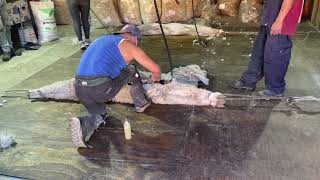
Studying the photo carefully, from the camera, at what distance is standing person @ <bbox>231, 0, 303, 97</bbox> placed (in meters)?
2.62

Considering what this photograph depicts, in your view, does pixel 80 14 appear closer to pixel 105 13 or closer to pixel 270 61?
pixel 105 13

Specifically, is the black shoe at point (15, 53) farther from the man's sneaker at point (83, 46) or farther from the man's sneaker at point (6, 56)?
the man's sneaker at point (83, 46)

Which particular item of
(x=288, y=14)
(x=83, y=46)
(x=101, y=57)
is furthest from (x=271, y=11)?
(x=83, y=46)

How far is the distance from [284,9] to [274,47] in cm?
34

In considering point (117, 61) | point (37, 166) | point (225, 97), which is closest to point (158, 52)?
point (225, 97)

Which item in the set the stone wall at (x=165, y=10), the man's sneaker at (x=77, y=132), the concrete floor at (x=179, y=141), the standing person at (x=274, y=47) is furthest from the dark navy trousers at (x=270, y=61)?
the stone wall at (x=165, y=10)

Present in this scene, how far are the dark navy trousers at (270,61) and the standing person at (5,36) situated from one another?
3203 millimetres

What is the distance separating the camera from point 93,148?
2.33 metres

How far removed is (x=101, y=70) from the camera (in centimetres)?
240

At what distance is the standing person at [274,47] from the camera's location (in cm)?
262

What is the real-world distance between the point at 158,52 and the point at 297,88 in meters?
1.85

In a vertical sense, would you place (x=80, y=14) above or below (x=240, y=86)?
above

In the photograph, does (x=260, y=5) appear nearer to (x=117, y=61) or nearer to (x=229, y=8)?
(x=229, y=8)

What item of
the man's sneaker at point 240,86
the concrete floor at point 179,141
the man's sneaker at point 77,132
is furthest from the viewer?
the man's sneaker at point 240,86
